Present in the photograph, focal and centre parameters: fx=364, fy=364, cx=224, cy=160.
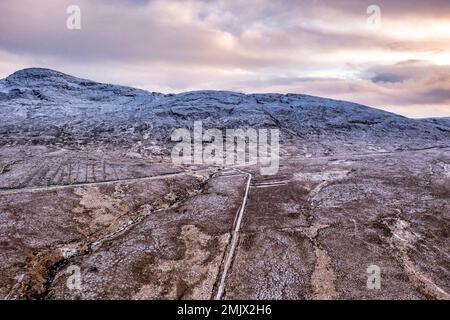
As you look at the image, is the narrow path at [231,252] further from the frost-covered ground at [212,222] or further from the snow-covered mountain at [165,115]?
the snow-covered mountain at [165,115]

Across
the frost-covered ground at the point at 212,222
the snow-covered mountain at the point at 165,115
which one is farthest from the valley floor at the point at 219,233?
the snow-covered mountain at the point at 165,115

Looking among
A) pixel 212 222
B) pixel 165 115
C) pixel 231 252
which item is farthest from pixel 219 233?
pixel 165 115

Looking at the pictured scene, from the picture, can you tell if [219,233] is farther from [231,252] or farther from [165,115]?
[165,115]

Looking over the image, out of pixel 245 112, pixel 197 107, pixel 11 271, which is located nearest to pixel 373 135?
pixel 245 112

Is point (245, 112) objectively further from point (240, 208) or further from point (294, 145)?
point (240, 208)

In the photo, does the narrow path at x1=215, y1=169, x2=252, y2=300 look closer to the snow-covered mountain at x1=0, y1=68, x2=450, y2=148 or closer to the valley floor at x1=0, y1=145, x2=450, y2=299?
the valley floor at x1=0, y1=145, x2=450, y2=299
